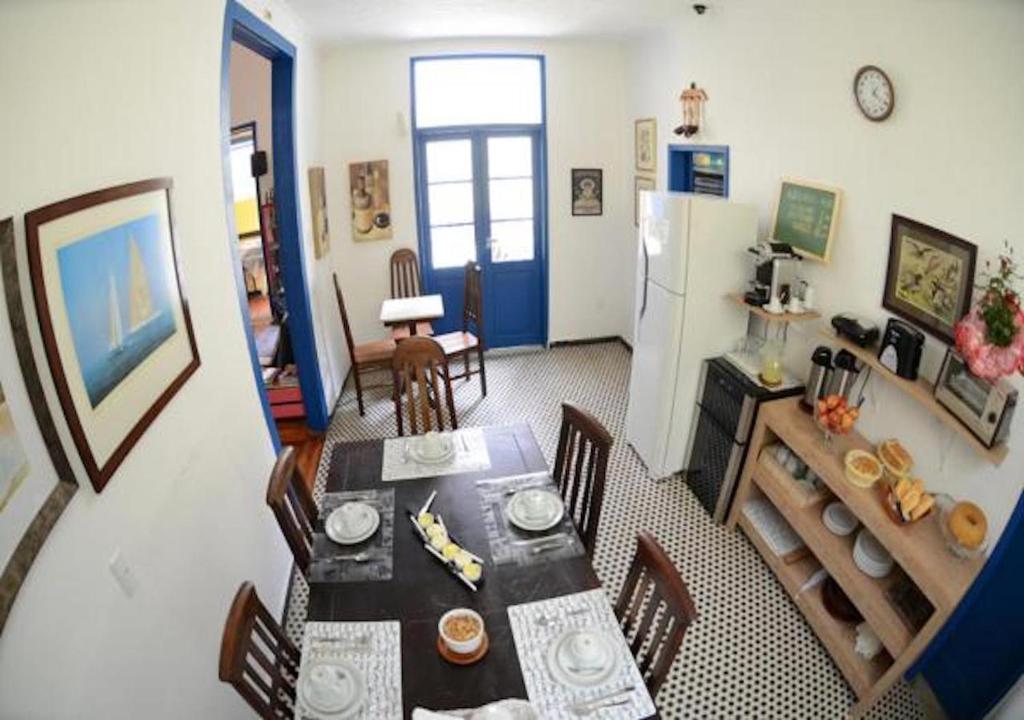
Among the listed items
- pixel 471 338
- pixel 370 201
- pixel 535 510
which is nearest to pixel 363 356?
pixel 471 338

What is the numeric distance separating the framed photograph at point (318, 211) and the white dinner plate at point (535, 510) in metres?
2.76

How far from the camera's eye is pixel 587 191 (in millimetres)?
4852

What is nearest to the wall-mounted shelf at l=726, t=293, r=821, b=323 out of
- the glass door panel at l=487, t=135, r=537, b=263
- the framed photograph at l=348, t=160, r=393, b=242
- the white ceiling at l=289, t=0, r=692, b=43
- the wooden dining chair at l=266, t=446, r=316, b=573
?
the white ceiling at l=289, t=0, r=692, b=43

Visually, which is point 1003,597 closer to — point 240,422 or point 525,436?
point 525,436

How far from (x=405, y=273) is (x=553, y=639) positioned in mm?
3796

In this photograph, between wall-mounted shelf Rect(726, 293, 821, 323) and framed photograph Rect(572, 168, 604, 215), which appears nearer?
wall-mounted shelf Rect(726, 293, 821, 323)

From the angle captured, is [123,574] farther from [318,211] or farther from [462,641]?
[318,211]

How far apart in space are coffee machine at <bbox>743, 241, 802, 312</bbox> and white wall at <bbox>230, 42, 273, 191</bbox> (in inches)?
141

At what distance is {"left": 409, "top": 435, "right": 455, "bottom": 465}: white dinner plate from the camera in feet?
7.28

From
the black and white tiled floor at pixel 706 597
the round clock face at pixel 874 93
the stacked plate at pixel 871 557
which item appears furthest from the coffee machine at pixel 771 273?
the black and white tiled floor at pixel 706 597

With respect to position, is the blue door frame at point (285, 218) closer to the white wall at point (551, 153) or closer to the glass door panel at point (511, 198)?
the white wall at point (551, 153)

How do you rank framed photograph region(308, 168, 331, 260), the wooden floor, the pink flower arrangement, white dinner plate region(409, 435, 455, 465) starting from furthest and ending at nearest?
framed photograph region(308, 168, 331, 260)
the wooden floor
white dinner plate region(409, 435, 455, 465)
the pink flower arrangement

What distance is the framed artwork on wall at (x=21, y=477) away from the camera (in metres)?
0.90

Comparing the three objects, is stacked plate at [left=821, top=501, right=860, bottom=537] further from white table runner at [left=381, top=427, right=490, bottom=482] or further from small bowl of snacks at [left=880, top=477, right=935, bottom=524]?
white table runner at [left=381, top=427, right=490, bottom=482]
